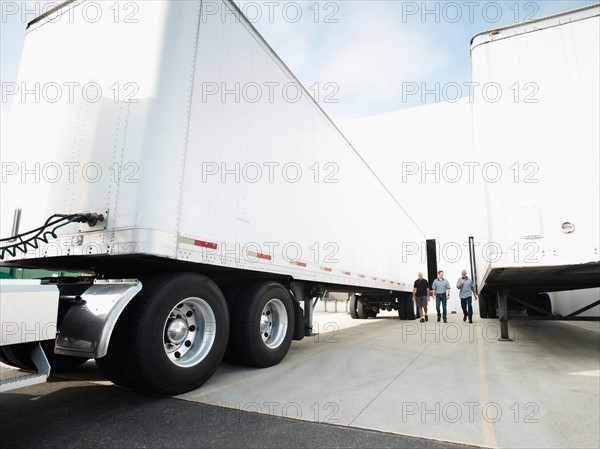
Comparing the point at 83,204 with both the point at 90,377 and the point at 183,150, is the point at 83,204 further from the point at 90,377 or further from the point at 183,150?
the point at 90,377

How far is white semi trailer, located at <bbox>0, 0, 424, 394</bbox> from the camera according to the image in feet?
11.4

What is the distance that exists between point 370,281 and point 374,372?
4663 mm

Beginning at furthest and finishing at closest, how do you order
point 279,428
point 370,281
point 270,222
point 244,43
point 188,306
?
point 370,281 → point 270,222 → point 244,43 → point 188,306 → point 279,428

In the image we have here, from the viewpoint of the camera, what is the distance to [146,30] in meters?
3.90

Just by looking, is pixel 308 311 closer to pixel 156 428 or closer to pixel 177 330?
pixel 177 330

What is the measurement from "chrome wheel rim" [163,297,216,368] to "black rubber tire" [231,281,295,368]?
75 cm

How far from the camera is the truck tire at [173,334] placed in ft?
11.3

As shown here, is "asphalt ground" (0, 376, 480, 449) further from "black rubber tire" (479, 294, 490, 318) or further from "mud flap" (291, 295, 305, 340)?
"black rubber tire" (479, 294, 490, 318)

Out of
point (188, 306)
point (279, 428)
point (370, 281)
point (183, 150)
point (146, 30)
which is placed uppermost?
point (146, 30)

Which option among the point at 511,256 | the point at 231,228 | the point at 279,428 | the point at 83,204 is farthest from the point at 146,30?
the point at 511,256

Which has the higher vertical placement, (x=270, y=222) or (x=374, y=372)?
(x=270, y=222)

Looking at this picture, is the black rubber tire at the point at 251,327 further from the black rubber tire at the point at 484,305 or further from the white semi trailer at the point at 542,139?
the black rubber tire at the point at 484,305

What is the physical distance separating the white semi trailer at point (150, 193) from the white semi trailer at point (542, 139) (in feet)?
8.97

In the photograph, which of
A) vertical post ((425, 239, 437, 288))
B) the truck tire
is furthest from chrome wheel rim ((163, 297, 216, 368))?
vertical post ((425, 239, 437, 288))
